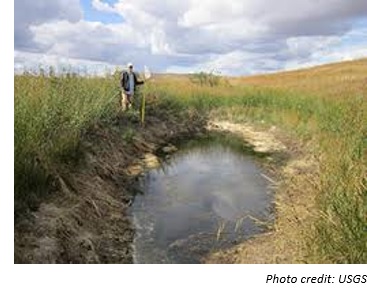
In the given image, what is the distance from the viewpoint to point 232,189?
11.4m

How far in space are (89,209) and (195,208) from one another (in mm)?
2181

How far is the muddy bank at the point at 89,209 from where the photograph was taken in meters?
6.70

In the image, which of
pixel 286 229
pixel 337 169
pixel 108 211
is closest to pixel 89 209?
pixel 108 211

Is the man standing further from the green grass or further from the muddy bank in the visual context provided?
the green grass

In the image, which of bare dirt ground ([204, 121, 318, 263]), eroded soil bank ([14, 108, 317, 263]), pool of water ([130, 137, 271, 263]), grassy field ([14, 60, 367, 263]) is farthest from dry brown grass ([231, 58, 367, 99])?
pool of water ([130, 137, 271, 263])

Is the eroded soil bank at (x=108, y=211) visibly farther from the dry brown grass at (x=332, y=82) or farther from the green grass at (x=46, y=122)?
the dry brown grass at (x=332, y=82)

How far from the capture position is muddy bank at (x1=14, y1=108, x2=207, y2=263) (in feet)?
22.0

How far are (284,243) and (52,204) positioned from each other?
3.00 m

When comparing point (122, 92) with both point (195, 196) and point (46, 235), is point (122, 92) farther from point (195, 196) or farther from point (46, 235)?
point (46, 235)

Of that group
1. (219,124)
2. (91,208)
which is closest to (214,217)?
(91,208)

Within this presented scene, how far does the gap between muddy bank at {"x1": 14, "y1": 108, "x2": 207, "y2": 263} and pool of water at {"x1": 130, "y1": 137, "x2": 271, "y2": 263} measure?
0.29 meters

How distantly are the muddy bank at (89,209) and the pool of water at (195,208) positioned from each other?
0.29m

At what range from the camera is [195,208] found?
9961 millimetres

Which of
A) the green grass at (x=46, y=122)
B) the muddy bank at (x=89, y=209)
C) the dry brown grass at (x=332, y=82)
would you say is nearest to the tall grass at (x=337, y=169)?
the dry brown grass at (x=332, y=82)
